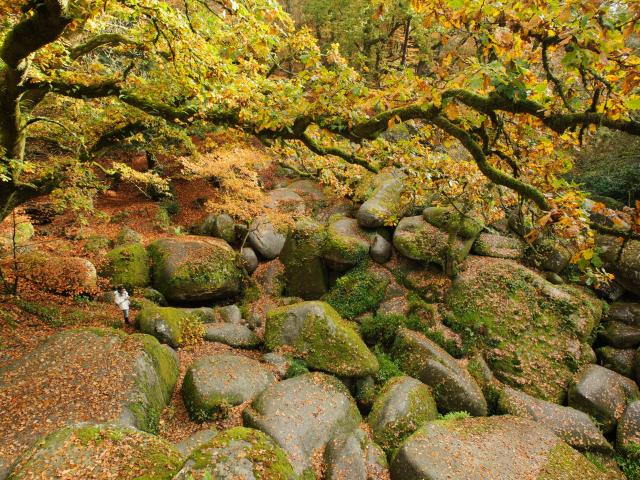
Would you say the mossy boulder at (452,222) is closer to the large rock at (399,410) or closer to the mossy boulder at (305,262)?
the mossy boulder at (305,262)

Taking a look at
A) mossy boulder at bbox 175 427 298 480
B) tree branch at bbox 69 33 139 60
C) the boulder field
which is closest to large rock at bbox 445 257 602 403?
the boulder field

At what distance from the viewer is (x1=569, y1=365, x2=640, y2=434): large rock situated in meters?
10.1

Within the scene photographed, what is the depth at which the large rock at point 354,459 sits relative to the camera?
7445 millimetres

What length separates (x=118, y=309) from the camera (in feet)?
36.2

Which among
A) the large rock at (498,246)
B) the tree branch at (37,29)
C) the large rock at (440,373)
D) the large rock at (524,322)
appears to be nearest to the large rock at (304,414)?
the large rock at (440,373)

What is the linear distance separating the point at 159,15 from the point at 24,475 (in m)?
5.73

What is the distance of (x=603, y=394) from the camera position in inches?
410

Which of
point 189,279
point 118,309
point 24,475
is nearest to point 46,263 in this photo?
point 118,309

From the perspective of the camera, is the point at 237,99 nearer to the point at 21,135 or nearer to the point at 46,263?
the point at 21,135

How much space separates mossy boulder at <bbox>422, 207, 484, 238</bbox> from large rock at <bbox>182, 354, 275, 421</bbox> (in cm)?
795

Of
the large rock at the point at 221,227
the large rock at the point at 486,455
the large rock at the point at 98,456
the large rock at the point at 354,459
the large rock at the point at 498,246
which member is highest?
the large rock at the point at 498,246

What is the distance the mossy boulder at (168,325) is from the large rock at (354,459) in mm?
4976

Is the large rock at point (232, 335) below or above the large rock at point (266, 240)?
below

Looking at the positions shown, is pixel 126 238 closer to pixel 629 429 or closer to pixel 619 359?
pixel 629 429
